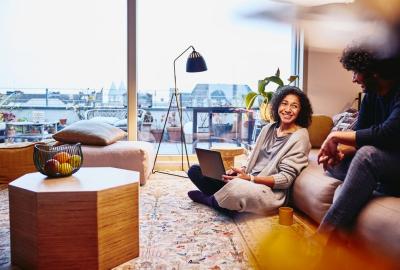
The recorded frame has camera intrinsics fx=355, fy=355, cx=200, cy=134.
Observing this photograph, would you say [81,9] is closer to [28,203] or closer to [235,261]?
[28,203]

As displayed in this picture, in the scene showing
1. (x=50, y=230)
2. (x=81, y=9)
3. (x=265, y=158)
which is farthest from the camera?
(x=81, y=9)

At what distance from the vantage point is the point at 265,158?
7.70 feet

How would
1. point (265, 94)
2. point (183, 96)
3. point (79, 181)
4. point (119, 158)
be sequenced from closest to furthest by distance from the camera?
point (79, 181) → point (119, 158) → point (265, 94) → point (183, 96)

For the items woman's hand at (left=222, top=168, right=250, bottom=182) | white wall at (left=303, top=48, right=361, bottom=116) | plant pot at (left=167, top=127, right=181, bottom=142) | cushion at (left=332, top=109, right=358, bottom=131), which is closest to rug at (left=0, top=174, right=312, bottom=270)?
woman's hand at (left=222, top=168, right=250, bottom=182)

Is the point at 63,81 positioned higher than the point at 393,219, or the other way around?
the point at 63,81

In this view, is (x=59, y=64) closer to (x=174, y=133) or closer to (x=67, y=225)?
(x=174, y=133)

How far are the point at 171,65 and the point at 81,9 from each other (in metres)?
1.10

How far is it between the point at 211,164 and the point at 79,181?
922 mm

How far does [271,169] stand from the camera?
7.14ft

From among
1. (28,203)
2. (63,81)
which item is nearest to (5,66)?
(63,81)

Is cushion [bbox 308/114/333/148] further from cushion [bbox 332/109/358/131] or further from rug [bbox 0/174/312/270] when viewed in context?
rug [bbox 0/174/312/270]

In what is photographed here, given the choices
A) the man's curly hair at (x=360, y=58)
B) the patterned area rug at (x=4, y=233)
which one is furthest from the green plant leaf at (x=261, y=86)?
the man's curly hair at (x=360, y=58)

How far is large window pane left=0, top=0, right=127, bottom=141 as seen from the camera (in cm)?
370

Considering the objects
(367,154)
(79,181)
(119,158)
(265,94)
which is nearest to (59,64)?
(119,158)
